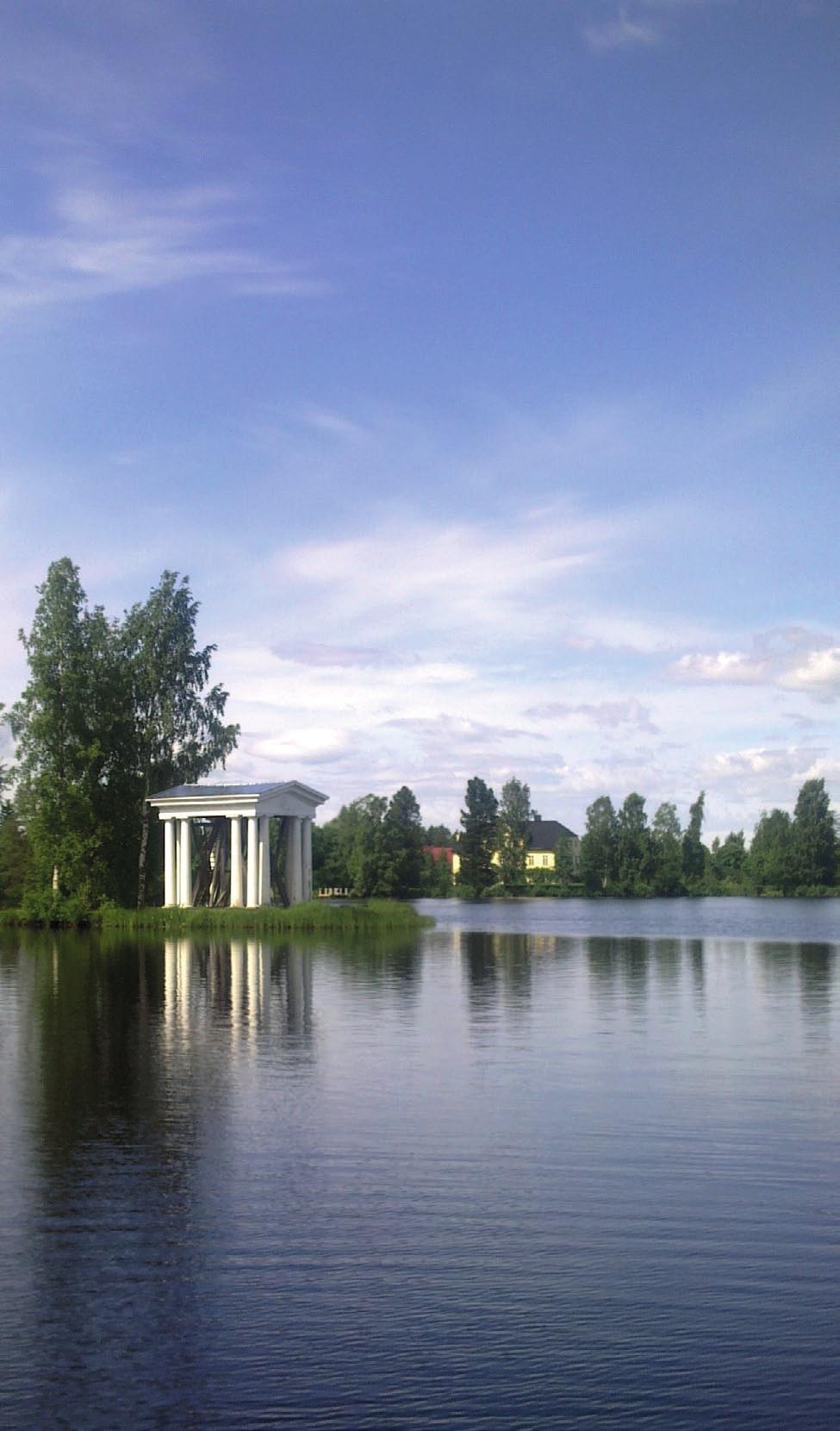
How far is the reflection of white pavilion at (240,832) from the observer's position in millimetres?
66062

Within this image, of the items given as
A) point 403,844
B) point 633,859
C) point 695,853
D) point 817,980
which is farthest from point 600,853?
point 817,980

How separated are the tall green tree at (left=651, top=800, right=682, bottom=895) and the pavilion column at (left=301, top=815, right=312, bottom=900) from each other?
89.5 metres

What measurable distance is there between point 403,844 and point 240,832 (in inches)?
2518

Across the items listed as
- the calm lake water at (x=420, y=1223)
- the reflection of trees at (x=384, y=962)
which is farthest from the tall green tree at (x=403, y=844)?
the calm lake water at (x=420, y=1223)

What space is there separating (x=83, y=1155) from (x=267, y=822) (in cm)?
5295

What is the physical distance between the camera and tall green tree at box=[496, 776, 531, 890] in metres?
153

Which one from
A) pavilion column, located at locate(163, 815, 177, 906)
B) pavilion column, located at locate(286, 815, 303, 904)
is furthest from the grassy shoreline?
pavilion column, located at locate(286, 815, 303, 904)

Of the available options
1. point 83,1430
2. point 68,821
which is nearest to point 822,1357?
point 83,1430

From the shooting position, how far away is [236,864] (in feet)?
218

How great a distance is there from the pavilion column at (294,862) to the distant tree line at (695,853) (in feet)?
288

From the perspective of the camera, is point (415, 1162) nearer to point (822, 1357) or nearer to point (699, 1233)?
point (699, 1233)

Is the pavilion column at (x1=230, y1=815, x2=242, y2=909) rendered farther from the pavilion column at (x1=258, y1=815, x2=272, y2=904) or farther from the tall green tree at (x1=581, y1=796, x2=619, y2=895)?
the tall green tree at (x1=581, y1=796, x2=619, y2=895)

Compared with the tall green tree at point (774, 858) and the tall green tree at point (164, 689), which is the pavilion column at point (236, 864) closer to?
the tall green tree at point (164, 689)

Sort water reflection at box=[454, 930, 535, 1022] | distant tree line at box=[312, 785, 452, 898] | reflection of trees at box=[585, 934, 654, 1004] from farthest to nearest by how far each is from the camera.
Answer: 1. distant tree line at box=[312, 785, 452, 898]
2. reflection of trees at box=[585, 934, 654, 1004]
3. water reflection at box=[454, 930, 535, 1022]
